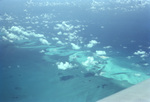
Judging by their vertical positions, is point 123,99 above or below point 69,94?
below

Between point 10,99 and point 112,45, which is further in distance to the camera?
point 112,45

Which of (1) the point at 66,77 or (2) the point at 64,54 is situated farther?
(2) the point at 64,54

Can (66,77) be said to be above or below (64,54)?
below

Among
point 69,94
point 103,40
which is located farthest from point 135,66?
point 69,94

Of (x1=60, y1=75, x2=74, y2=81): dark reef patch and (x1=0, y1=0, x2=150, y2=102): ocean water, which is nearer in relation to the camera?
(x1=0, y1=0, x2=150, y2=102): ocean water

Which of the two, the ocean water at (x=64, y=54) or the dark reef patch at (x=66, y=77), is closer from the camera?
the ocean water at (x=64, y=54)

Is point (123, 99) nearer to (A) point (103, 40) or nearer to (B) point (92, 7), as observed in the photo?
(A) point (103, 40)

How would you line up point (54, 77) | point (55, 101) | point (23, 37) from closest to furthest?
point (55, 101), point (54, 77), point (23, 37)

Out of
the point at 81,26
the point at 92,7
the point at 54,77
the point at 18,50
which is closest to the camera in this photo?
the point at 54,77
